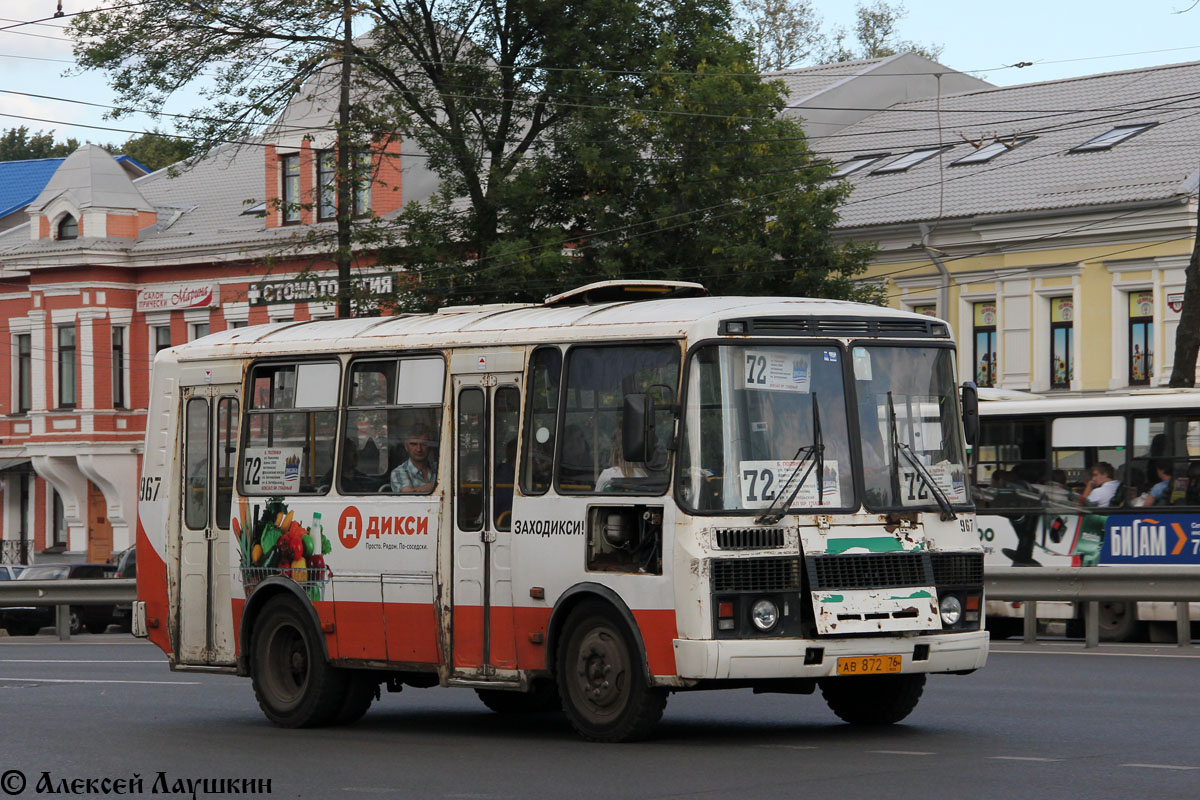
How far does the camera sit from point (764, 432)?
12508 mm

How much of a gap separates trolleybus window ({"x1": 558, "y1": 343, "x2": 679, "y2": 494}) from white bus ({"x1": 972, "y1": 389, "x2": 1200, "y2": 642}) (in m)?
13.5

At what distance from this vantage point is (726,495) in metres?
12.3

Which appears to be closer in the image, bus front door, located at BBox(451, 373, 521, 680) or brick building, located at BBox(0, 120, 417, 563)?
bus front door, located at BBox(451, 373, 521, 680)

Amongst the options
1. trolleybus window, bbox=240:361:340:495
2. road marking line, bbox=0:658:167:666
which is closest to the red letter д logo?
trolleybus window, bbox=240:361:340:495

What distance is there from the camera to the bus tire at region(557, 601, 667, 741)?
491 inches

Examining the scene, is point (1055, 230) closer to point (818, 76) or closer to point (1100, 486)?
point (818, 76)

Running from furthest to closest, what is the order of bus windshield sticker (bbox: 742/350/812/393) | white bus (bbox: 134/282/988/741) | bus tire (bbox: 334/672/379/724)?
bus tire (bbox: 334/672/379/724) → bus windshield sticker (bbox: 742/350/812/393) → white bus (bbox: 134/282/988/741)

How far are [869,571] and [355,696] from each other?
14.2 feet

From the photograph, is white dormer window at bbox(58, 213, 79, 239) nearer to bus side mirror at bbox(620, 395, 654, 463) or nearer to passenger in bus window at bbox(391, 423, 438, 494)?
passenger in bus window at bbox(391, 423, 438, 494)

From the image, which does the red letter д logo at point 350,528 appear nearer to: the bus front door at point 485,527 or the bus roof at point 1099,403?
the bus front door at point 485,527

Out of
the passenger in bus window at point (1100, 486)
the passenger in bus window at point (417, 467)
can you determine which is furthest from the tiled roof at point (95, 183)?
the passenger in bus window at point (417, 467)

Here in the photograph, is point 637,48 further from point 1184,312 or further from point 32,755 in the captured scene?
point 32,755

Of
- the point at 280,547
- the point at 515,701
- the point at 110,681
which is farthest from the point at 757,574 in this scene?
the point at 110,681

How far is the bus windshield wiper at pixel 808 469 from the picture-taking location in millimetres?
12336
